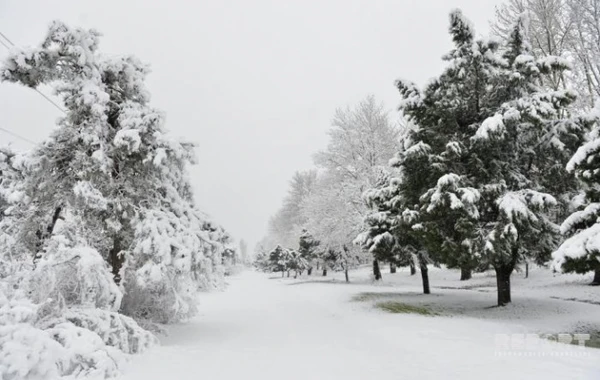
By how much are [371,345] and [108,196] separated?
6.74 meters

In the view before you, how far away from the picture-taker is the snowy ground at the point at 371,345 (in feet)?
19.2

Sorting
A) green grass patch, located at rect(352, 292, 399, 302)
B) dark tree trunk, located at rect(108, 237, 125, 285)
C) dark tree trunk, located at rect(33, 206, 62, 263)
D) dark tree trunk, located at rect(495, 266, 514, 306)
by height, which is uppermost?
dark tree trunk, located at rect(33, 206, 62, 263)

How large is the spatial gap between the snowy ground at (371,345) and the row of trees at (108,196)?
1.29 metres

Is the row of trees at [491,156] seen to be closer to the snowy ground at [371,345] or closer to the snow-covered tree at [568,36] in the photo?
the snowy ground at [371,345]

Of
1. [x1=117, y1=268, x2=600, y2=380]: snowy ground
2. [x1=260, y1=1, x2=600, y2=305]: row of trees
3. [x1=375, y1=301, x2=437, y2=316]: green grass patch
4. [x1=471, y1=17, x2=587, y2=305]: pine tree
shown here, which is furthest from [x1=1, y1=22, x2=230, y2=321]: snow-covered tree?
[x1=471, y1=17, x2=587, y2=305]: pine tree

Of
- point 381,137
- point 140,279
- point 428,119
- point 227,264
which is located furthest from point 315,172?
point 140,279

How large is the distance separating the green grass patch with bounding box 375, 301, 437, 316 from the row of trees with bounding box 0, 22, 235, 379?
5.88m

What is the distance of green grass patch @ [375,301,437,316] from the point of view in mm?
12327

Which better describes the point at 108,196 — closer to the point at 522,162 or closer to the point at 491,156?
the point at 491,156

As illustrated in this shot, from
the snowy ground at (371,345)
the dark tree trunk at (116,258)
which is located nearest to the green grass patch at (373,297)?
the snowy ground at (371,345)

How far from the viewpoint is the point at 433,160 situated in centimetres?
1241

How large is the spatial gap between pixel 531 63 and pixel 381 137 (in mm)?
13762

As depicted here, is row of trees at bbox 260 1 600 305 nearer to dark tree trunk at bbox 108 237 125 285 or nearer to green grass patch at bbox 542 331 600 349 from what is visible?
green grass patch at bbox 542 331 600 349

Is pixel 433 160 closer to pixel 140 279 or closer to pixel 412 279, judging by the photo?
Result: pixel 140 279
